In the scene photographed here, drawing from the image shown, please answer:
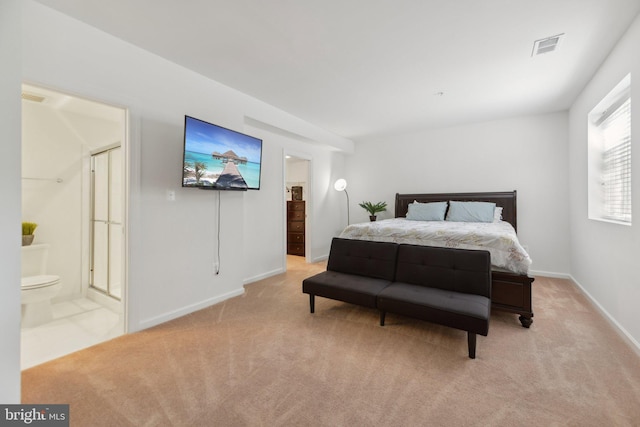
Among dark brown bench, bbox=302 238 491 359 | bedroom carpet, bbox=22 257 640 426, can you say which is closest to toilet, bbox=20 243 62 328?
bedroom carpet, bbox=22 257 640 426

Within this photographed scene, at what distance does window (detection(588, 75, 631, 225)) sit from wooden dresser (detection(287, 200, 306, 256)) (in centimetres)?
462

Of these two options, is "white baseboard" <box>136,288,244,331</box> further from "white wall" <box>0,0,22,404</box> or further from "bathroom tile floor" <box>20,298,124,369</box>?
"white wall" <box>0,0,22,404</box>

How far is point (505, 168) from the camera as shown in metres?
4.77

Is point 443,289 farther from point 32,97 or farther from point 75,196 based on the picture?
point 32,97

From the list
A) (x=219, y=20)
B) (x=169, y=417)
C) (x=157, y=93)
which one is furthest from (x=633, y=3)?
(x=169, y=417)

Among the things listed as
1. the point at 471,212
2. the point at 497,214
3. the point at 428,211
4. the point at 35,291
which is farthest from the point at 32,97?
the point at 497,214

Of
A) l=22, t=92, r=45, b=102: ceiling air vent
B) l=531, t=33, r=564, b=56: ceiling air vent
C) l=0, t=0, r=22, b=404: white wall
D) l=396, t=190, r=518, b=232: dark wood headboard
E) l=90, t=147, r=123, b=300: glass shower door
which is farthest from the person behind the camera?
l=396, t=190, r=518, b=232: dark wood headboard

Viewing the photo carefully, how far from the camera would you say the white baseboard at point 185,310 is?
2654 millimetres

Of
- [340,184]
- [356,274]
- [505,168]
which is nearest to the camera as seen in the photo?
[356,274]

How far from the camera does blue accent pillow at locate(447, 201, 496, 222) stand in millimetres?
4312

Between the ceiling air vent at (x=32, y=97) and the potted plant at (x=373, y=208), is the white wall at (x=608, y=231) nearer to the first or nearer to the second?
the potted plant at (x=373, y=208)

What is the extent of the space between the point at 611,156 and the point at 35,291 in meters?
6.11

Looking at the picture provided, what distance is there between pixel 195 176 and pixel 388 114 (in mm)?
3190

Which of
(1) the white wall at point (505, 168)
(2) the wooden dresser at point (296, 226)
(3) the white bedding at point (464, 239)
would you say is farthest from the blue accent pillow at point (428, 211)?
(2) the wooden dresser at point (296, 226)
